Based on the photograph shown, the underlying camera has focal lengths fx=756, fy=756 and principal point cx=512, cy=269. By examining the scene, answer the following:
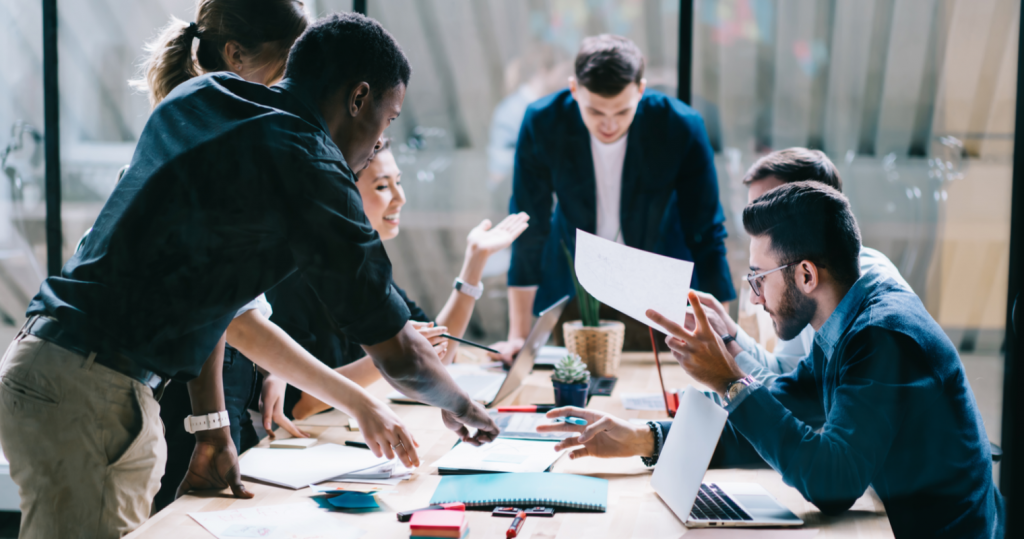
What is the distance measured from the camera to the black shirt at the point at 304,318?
1.80 m

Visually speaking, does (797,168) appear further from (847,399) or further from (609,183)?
(609,183)

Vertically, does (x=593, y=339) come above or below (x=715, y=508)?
below

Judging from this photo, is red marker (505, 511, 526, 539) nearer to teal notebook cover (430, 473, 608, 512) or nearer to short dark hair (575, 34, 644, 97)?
teal notebook cover (430, 473, 608, 512)

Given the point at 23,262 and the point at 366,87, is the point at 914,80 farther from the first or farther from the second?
the point at 23,262

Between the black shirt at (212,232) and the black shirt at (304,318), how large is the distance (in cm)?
78

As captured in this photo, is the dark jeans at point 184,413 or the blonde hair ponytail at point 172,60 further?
the dark jeans at point 184,413

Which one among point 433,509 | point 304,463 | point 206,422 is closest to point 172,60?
point 206,422

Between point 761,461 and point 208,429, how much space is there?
2.97ft

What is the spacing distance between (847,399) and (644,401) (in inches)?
27.7

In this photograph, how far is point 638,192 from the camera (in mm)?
2475

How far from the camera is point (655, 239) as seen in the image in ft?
8.05

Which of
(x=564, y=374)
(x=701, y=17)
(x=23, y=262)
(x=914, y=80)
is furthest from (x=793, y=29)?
(x=23, y=262)

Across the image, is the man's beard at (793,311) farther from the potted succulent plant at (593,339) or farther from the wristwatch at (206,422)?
the wristwatch at (206,422)

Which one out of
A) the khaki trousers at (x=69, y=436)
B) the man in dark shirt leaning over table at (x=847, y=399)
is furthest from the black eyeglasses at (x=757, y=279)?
the khaki trousers at (x=69, y=436)
